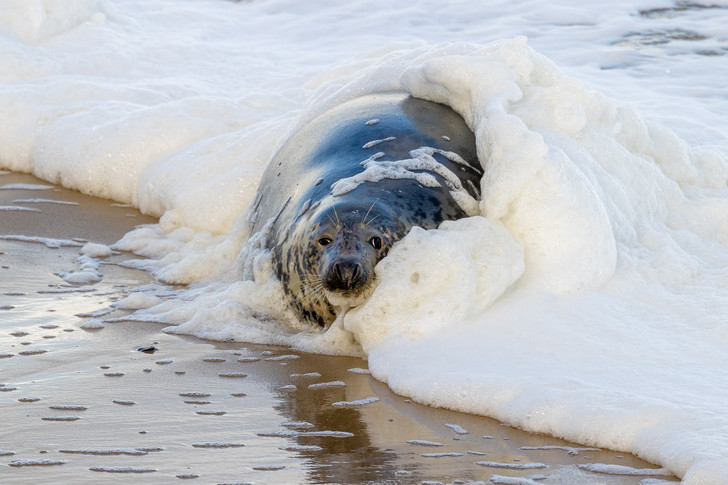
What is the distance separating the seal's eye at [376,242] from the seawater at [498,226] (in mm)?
83

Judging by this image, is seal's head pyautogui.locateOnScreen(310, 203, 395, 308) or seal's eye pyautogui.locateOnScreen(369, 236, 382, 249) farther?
seal's eye pyautogui.locateOnScreen(369, 236, 382, 249)

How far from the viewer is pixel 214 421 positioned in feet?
10.3

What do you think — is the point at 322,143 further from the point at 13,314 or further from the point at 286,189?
the point at 13,314

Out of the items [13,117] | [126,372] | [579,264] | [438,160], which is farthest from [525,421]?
[13,117]

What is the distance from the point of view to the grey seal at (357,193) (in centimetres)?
403

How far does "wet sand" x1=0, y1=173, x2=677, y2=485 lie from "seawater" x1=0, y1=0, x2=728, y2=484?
0.51 feet

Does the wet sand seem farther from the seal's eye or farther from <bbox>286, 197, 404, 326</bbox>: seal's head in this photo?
the seal's eye

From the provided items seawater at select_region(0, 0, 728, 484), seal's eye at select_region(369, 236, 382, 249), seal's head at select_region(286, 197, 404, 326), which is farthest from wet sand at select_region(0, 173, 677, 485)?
seal's eye at select_region(369, 236, 382, 249)

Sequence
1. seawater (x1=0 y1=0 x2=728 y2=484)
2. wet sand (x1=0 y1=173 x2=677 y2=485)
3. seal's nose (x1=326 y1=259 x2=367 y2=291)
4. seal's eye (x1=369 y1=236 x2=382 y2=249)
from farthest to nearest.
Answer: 1. seal's eye (x1=369 y1=236 x2=382 y2=249)
2. seal's nose (x1=326 y1=259 x2=367 y2=291)
3. seawater (x1=0 y1=0 x2=728 y2=484)
4. wet sand (x1=0 y1=173 x2=677 y2=485)

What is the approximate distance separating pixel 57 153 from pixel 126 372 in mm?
3738

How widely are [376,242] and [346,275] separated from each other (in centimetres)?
23

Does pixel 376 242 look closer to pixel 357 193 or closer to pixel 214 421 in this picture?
pixel 357 193

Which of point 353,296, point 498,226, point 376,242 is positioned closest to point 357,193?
point 376,242

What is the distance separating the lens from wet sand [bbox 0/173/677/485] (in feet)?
8.99
